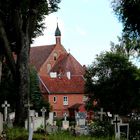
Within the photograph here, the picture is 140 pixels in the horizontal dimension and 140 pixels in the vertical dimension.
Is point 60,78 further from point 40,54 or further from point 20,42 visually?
point 20,42

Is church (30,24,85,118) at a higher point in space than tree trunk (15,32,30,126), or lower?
higher

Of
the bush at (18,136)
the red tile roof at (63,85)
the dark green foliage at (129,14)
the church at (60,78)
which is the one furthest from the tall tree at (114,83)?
the red tile roof at (63,85)

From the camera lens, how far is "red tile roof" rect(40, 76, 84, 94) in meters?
87.1

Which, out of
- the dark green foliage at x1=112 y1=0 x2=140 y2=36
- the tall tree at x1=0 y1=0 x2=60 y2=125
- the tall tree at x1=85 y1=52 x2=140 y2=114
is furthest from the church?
the tall tree at x1=0 y1=0 x2=60 y2=125

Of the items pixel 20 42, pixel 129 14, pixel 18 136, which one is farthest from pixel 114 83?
pixel 18 136

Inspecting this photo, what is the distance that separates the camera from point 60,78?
299ft

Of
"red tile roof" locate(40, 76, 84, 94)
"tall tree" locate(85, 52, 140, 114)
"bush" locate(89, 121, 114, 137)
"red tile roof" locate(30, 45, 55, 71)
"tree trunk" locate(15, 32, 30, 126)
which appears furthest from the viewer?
"red tile roof" locate(30, 45, 55, 71)

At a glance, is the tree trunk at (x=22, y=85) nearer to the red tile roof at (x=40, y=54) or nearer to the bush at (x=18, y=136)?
the bush at (x=18, y=136)

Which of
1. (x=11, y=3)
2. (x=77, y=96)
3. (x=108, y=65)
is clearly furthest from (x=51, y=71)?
(x=11, y=3)

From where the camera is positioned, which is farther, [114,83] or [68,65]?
[68,65]

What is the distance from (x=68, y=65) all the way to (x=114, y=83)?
5264 centimetres

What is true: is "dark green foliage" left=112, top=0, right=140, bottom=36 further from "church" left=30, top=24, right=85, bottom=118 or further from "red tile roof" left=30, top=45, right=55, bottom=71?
"red tile roof" left=30, top=45, right=55, bottom=71

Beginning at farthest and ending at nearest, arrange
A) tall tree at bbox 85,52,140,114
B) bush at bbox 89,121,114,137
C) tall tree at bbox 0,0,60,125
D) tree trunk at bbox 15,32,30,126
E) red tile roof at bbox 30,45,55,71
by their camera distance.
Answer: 1. red tile roof at bbox 30,45,55,71
2. tall tree at bbox 85,52,140,114
3. bush at bbox 89,121,114,137
4. tree trunk at bbox 15,32,30,126
5. tall tree at bbox 0,0,60,125

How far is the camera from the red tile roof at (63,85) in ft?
286
